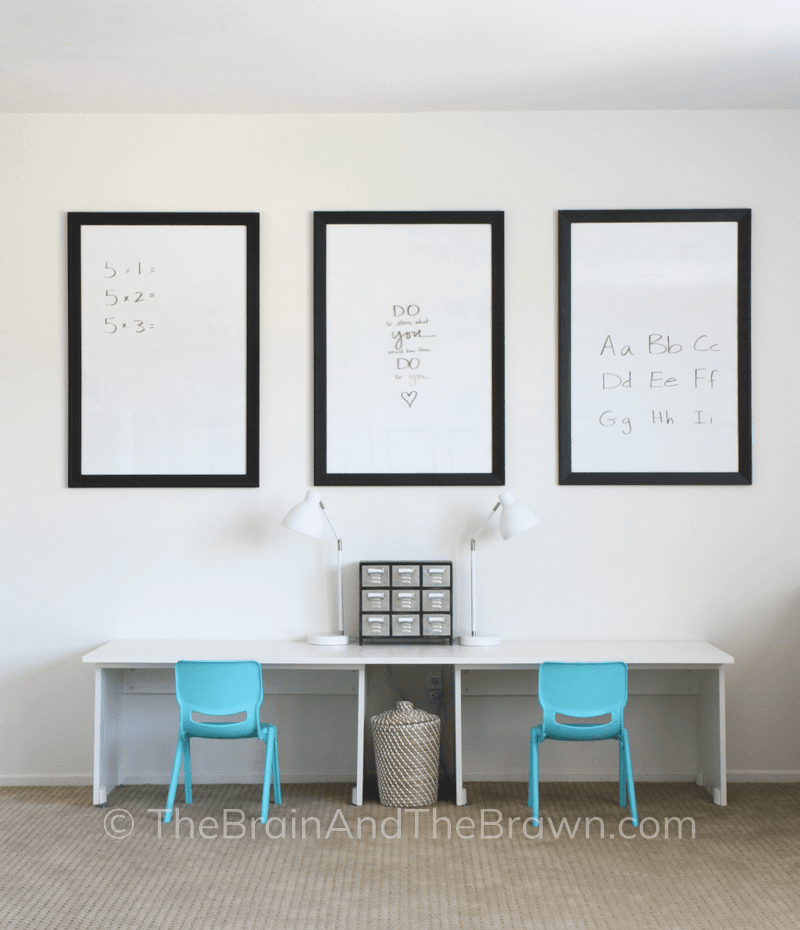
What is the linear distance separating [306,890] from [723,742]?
5.57ft

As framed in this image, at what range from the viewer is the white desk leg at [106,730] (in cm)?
334

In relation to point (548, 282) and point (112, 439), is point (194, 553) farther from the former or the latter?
point (548, 282)

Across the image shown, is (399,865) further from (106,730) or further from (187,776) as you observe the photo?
(106,730)

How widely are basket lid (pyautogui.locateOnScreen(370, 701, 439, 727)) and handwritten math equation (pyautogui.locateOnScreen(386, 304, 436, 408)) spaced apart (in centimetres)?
125

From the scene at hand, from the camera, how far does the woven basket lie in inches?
130

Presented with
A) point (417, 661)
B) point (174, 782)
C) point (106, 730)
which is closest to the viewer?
point (174, 782)

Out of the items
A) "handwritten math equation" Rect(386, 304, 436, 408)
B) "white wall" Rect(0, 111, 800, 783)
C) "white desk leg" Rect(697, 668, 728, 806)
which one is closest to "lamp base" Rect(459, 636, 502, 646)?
"white wall" Rect(0, 111, 800, 783)

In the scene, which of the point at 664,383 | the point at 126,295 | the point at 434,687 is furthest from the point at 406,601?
the point at 126,295

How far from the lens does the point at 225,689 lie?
122 inches

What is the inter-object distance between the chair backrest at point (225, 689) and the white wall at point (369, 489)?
61 cm

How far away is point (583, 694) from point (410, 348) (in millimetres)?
1598

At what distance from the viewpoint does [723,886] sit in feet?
8.71

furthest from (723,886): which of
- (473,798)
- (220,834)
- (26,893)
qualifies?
(26,893)
